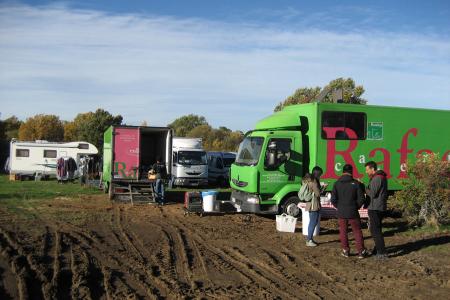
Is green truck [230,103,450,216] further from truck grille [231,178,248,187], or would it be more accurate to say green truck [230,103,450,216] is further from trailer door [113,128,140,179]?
trailer door [113,128,140,179]

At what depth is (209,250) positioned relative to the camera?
10.0 m

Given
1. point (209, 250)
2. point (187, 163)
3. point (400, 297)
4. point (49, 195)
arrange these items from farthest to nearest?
point (187, 163) → point (49, 195) → point (209, 250) → point (400, 297)

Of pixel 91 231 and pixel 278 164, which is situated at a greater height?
pixel 278 164

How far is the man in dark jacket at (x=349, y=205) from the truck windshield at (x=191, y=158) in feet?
57.0

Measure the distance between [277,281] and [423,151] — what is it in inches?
355

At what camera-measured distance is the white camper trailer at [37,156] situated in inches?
1281

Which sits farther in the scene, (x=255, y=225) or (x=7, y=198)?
(x=7, y=198)

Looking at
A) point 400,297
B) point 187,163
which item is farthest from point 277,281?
point 187,163

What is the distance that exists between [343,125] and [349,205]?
16.0ft

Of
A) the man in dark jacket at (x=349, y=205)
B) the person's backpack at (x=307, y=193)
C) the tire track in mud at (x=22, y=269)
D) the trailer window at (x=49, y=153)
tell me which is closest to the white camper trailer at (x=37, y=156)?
the trailer window at (x=49, y=153)

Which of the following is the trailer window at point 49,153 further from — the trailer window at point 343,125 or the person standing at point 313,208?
the person standing at point 313,208

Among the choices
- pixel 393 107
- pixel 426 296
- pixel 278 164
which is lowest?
pixel 426 296

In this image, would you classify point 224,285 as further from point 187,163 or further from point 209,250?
point 187,163

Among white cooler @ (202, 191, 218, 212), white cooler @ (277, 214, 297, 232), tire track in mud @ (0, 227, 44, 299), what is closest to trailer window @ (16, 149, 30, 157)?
white cooler @ (202, 191, 218, 212)
